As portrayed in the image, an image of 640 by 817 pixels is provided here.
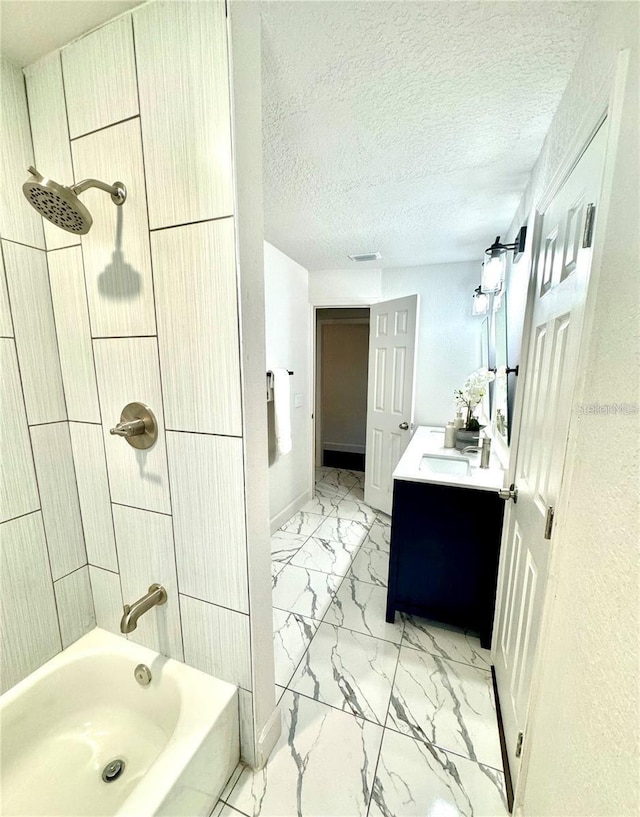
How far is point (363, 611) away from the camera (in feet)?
6.16

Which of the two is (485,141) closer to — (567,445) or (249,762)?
(567,445)

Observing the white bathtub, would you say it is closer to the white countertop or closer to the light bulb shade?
the white countertop

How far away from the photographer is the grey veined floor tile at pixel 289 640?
1.52 m

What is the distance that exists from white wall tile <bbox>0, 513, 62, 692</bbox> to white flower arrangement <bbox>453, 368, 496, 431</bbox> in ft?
7.60

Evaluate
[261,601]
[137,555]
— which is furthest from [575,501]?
[137,555]

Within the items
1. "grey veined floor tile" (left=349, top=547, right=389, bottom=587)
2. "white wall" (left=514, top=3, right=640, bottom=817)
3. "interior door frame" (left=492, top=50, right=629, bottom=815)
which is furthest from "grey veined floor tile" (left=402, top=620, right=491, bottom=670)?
"white wall" (left=514, top=3, right=640, bottom=817)

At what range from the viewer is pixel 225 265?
33.0 inches

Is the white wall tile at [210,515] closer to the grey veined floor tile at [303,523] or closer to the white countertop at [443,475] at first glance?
the white countertop at [443,475]

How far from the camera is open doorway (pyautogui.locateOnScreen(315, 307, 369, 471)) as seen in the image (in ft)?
15.8

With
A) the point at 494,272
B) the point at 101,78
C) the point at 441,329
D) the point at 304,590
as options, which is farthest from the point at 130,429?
the point at 441,329

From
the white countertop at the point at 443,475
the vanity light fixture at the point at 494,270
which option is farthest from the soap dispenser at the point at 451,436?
the vanity light fixture at the point at 494,270

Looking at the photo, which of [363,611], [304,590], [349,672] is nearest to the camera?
[349,672]

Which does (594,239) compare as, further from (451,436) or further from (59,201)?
(451,436)

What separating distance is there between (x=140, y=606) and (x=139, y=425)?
585 mm
